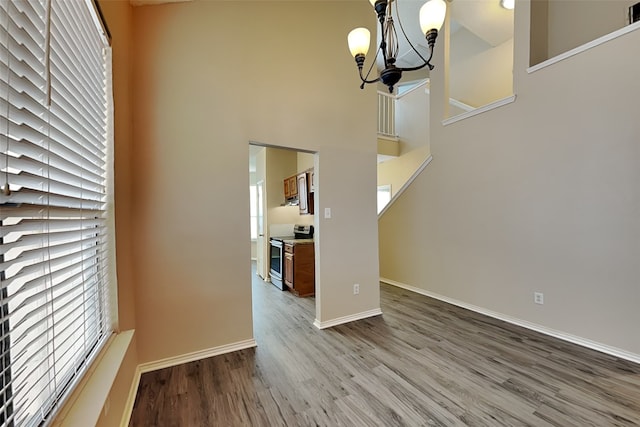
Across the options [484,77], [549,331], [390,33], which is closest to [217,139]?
[390,33]

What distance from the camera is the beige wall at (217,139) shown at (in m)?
2.23

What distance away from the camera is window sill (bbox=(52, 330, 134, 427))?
105 cm

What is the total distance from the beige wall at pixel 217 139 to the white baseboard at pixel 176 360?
50mm

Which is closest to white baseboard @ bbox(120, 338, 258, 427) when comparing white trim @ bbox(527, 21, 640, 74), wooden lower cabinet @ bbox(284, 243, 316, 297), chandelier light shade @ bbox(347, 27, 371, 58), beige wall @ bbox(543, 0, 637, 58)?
wooden lower cabinet @ bbox(284, 243, 316, 297)

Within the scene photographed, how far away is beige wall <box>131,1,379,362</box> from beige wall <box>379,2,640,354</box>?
5.49 ft

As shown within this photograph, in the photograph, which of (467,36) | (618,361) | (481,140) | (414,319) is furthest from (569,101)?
(467,36)

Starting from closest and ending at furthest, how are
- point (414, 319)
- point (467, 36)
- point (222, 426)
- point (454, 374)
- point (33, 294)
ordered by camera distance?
1. point (33, 294)
2. point (222, 426)
3. point (454, 374)
4. point (414, 319)
5. point (467, 36)

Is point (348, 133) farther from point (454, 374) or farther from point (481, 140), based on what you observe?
point (454, 374)

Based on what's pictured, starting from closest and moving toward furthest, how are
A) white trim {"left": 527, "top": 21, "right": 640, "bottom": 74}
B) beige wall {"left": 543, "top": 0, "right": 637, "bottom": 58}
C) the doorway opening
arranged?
white trim {"left": 527, "top": 21, "right": 640, "bottom": 74}, beige wall {"left": 543, "top": 0, "right": 637, "bottom": 58}, the doorway opening

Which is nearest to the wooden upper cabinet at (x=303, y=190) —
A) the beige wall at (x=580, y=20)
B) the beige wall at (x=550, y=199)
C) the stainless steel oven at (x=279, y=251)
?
the stainless steel oven at (x=279, y=251)

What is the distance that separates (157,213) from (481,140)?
146 inches

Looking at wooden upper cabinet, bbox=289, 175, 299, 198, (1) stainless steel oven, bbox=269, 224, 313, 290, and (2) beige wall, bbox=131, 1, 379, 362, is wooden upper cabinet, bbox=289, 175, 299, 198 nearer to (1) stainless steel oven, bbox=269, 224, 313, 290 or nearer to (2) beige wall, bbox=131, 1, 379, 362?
(1) stainless steel oven, bbox=269, 224, 313, 290

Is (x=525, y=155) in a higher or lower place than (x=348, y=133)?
lower

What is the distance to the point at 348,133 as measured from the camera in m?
3.19
